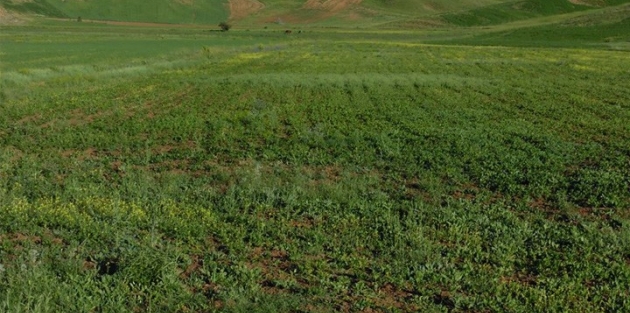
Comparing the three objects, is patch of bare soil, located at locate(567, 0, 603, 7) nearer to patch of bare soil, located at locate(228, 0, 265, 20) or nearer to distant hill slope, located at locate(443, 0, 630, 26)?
distant hill slope, located at locate(443, 0, 630, 26)

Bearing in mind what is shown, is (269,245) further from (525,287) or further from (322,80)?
(322,80)

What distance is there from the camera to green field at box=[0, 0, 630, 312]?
7.69 meters

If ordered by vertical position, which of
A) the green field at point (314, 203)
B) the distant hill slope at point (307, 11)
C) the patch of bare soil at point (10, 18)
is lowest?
the green field at point (314, 203)

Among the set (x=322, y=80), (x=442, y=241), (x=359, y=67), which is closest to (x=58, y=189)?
(x=442, y=241)

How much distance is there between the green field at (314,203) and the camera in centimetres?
769

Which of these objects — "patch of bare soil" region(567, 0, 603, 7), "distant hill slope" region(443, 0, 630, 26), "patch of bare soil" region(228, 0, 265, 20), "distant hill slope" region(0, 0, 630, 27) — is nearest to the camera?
"distant hill slope" region(0, 0, 630, 27)

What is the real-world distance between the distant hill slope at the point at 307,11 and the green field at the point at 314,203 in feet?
445

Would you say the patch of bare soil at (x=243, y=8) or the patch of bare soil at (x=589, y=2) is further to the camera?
the patch of bare soil at (x=589, y=2)

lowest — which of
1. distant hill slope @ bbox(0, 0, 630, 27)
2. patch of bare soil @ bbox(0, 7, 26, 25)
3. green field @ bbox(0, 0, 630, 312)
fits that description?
green field @ bbox(0, 0, 630, 312)

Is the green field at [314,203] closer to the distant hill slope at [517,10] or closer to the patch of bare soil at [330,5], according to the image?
the distant hill slope at [517,10]

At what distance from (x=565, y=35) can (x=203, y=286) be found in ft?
393

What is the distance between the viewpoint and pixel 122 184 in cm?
1303

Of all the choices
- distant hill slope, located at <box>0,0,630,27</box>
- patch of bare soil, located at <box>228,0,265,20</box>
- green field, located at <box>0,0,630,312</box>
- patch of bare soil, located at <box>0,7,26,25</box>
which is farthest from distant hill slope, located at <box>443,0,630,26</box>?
green field, located at <box>0,0,630,312</box>

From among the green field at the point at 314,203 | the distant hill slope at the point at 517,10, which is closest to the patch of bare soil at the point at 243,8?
the distant hill slope at the point at 517,10
